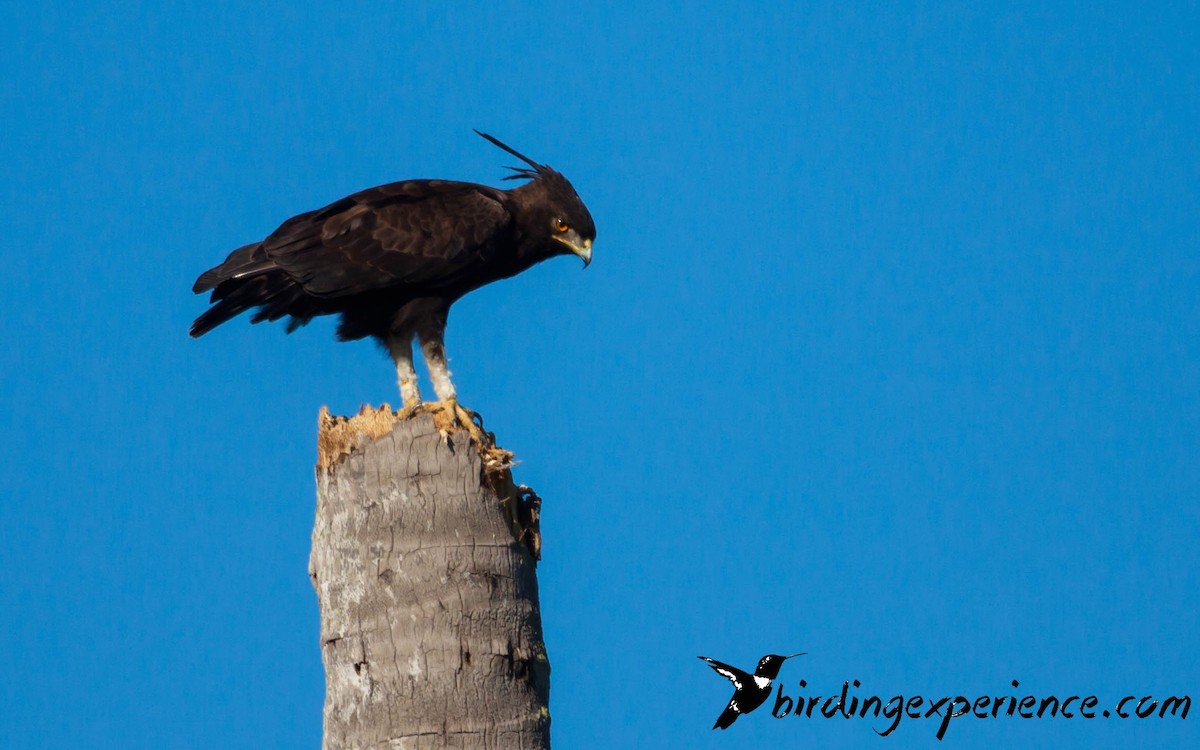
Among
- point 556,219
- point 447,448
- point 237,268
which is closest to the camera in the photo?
point 447,448

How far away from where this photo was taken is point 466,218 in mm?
8734

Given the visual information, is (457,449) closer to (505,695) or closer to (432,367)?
(505,695)

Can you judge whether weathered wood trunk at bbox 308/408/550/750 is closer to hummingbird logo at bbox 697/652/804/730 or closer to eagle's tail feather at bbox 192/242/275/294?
hummingbird logo at bbox 697/652/804/730

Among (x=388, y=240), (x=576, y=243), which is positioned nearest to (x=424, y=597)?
(x=388, y=240)

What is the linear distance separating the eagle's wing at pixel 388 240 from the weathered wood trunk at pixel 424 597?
261 cm

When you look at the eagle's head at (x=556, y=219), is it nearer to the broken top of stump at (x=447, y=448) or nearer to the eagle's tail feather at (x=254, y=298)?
the eagle's tail feather at (x=254, y=298)

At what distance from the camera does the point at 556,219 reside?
30.6 feet

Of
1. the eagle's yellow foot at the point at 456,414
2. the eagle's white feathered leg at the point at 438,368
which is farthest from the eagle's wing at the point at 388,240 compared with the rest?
the eagle's yellow foot at the point at 456,414

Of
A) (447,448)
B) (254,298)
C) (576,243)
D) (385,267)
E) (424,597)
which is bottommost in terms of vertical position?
(424,597)

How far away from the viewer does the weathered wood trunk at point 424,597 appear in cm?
519

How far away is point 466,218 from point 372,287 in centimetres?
81

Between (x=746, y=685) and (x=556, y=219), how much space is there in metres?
3.82

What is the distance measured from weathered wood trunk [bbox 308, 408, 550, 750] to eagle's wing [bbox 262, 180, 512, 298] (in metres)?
2.61

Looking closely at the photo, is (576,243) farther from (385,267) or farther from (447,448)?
(447,448)
